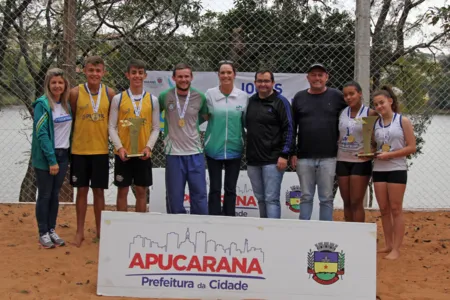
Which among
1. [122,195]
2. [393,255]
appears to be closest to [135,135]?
[122,195]

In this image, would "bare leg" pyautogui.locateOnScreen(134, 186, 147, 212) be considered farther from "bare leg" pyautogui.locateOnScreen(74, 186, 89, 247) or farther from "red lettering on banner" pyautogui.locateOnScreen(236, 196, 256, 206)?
"red lettering on banner" pyautogui.locateOnScreen(236, 196, 256, 206)

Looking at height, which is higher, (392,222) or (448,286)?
(392,222)

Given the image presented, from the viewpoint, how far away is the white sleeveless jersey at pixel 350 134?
4.75 m

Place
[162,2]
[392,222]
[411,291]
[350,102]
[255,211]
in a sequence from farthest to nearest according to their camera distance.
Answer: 1. [162,2]
2. [255,211]
3. [392,222]
4. [350,102]
5. [411,291]

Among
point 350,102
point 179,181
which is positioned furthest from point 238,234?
point 350,102

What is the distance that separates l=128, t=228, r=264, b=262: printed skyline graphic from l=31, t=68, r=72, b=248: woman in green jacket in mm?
1527

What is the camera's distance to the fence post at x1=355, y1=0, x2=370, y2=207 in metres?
6.03

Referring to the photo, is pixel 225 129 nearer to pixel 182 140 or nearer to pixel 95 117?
pixel 182 140

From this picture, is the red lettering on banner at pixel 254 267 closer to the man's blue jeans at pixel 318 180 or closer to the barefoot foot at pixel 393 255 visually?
the man's blue jeans at pixel 318 180

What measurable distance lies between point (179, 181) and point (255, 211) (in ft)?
5.65

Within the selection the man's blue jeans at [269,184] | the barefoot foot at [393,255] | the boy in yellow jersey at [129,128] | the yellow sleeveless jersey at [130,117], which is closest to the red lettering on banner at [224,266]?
the man's blue jeans at [269,184]

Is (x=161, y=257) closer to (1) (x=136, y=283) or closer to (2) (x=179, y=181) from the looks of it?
(1) (x=136, y=283)

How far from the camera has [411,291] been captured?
409 centimetres

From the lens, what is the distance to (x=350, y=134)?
4.76 metres
